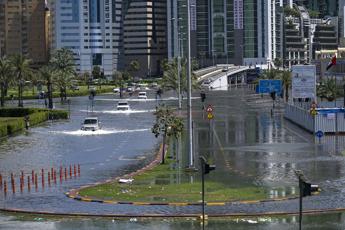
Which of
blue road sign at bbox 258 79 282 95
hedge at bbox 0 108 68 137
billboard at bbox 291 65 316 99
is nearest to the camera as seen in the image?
hedge at bbox 0 108 68 137

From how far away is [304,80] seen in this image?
74.1 m

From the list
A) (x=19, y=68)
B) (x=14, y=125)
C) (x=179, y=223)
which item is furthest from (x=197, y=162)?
(x=19, y=68)

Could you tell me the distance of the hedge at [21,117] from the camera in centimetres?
7050

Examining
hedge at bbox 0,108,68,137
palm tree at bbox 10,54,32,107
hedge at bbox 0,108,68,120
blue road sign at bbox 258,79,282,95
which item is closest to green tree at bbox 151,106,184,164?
hedge at bbox 0,108,68,137

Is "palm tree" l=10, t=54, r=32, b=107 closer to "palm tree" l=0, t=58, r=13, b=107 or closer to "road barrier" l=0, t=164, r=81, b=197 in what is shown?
"palm tree" l=0, t=58, r=13, b=107

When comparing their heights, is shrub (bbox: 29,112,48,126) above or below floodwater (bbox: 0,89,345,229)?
above

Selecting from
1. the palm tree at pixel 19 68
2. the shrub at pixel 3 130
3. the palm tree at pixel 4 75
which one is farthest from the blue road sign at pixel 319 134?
the palm tree at pixel 19 68

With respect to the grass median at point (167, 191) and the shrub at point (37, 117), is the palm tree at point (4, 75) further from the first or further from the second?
the grass median at point (167, 191)

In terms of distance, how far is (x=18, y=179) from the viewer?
41031 mm

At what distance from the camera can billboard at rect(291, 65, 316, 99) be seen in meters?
73.9

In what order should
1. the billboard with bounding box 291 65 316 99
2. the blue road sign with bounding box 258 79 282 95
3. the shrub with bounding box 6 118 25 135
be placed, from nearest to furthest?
the shrub with bounding box 6 118 25 135 < the billboard with bounding box 291 65 316 99 < the blue road sign with bounding box 258 79 282 95

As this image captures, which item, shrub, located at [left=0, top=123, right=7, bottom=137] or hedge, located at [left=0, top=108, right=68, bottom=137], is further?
hedge, located at [left=0, top=108, right=68, bottom=137]

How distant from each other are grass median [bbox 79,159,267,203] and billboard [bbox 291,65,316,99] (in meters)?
36.9

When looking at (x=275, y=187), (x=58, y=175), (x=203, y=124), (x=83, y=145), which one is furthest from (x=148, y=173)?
(x=203, y=124)
